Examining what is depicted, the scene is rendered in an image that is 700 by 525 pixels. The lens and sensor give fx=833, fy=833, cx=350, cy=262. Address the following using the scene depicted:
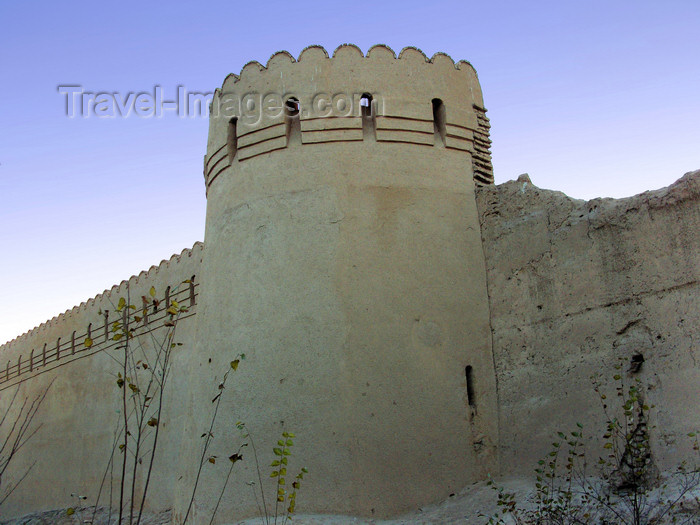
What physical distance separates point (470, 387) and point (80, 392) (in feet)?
27.8

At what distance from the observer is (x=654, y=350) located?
6805mm

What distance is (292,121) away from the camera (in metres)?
8.63

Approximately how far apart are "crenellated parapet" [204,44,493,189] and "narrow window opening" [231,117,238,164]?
1 centimetres

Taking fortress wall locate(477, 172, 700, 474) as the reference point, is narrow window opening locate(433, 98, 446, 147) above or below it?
above

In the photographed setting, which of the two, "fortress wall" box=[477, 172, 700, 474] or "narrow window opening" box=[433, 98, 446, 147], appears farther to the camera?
"narrow window opening" box=[433, 98, 446, 147]

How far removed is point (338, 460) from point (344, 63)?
406 cm

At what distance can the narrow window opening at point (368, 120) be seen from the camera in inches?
333

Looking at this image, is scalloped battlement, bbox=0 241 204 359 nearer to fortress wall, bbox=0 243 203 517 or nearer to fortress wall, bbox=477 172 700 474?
fortress wall, bbox=0 243 203 517

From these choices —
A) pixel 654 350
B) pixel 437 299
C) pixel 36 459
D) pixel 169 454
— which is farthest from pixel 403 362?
pixel 36 459

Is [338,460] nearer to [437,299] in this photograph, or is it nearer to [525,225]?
[437,299]

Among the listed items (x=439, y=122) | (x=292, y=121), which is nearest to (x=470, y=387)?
(x=439, y=122)

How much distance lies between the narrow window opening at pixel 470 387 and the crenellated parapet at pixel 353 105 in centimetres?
206

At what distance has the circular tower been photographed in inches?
293

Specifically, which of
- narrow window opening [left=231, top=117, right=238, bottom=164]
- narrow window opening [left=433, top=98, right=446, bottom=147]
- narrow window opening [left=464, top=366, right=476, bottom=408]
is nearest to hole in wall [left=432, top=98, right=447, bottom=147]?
narrow window opening [left=433, top=98, right=446, bottom=147]
